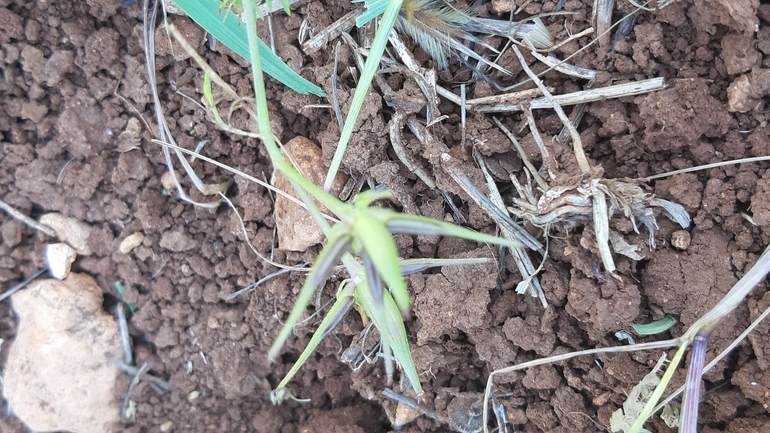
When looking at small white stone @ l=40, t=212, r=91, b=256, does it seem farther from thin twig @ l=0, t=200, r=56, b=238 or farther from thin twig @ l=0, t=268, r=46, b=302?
thin twig @ l=0, t=268, r=46, b=302

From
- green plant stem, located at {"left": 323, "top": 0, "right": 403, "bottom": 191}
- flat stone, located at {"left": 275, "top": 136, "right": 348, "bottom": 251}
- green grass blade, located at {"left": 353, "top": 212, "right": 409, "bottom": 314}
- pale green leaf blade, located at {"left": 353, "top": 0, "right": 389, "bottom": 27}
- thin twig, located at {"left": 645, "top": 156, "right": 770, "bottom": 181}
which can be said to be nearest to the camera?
green grass blade, located at {"left": 353, "top": 212, "right": 409, "bottom": 314}

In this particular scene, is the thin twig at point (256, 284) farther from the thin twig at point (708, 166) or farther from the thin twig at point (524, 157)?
the thin twig at point (708, 166)

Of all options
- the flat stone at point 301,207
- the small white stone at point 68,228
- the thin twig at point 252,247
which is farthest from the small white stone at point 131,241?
the flat stone at point 301,207

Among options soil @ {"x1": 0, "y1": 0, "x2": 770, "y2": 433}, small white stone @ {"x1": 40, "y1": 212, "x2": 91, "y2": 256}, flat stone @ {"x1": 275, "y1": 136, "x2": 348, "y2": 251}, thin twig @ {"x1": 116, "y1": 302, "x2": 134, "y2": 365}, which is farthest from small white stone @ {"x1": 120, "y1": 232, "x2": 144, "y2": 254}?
flat stone @ {"x1": 275, "y1": 136, "x2": 348, "y2": 251}

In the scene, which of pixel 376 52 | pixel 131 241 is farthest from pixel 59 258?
pixel 376 52

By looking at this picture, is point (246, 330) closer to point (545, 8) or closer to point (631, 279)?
point (631, 279)

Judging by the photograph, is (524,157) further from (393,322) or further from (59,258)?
(59,258)

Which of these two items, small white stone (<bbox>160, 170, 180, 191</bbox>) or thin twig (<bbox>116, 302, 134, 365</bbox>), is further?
thin twig (<bbox>116, 302, 134, 365</bbox>)
